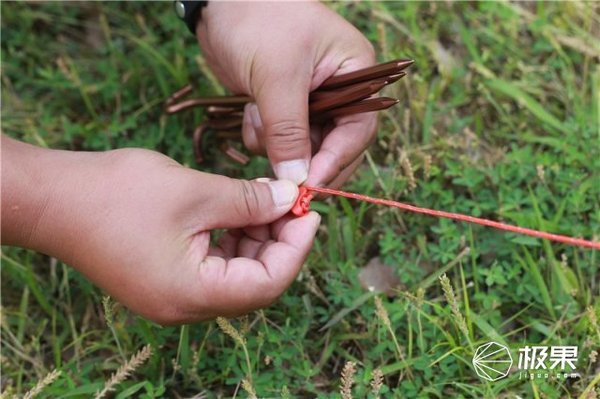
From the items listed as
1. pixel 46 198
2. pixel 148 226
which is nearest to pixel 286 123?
pixel 148 226

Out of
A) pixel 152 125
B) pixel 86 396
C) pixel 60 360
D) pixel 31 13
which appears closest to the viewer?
pixel 86 396

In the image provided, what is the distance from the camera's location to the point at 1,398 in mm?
1466

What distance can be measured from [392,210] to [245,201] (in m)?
0.60

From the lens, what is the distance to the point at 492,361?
5.06 feet

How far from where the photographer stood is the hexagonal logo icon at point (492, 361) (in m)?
1.54

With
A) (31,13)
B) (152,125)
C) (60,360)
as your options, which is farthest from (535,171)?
(31,13)

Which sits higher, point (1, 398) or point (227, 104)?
point (227, 104)

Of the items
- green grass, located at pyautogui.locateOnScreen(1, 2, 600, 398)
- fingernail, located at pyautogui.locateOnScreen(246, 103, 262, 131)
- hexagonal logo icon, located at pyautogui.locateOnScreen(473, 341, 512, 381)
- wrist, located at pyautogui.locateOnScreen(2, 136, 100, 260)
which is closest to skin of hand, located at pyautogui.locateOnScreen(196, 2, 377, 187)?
fingernail, located at pyautogui.locateOnScreen(246, 103, 262, 131)

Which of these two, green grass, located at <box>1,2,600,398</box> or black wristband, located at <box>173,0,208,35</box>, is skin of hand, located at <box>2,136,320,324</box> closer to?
green grass, located at <box>1,2,600,398</box>

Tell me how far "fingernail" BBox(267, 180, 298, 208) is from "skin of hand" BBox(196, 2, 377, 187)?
2.5 inches

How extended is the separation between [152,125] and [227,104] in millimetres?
423

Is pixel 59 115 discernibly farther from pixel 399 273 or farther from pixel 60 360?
pixel 399 273

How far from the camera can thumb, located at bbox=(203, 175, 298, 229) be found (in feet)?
4.55

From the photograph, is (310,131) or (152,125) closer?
(310,131)
